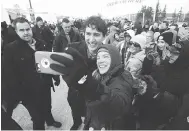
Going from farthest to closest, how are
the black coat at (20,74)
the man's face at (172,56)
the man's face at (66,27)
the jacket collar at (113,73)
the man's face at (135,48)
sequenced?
the man's face at (66,27) < the man's face at (135,48) < the black coat at (20,74) < the man's face at (172,56) < the jacket collar at (113,73)

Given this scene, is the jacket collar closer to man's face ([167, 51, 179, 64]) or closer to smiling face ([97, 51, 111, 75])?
smiling face ([97, 51, 111, 75])

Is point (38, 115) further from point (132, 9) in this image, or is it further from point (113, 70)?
point (132, 9)

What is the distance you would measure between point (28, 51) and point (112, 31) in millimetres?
3119

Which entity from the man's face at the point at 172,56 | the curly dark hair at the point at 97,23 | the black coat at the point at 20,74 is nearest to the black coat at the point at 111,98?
the curly dark hair at the point at 97,23

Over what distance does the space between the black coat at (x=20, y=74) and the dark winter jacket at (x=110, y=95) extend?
3.83 feet

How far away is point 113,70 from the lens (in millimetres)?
1195

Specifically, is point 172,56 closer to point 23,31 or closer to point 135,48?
point 135,48

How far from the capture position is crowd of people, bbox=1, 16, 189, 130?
881 mm

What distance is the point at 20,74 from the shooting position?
212 cm

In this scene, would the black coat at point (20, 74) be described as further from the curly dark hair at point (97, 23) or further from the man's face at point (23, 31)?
the curly dark hair at point (97, 23)

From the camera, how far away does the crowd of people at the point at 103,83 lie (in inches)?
34.7

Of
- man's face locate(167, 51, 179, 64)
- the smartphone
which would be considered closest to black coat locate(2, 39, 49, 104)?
the smartphone

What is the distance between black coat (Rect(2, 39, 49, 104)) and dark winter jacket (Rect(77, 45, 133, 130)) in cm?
117

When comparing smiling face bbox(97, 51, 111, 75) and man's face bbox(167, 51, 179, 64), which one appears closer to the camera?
smiling face bbox(97, 51, 111, 75)
